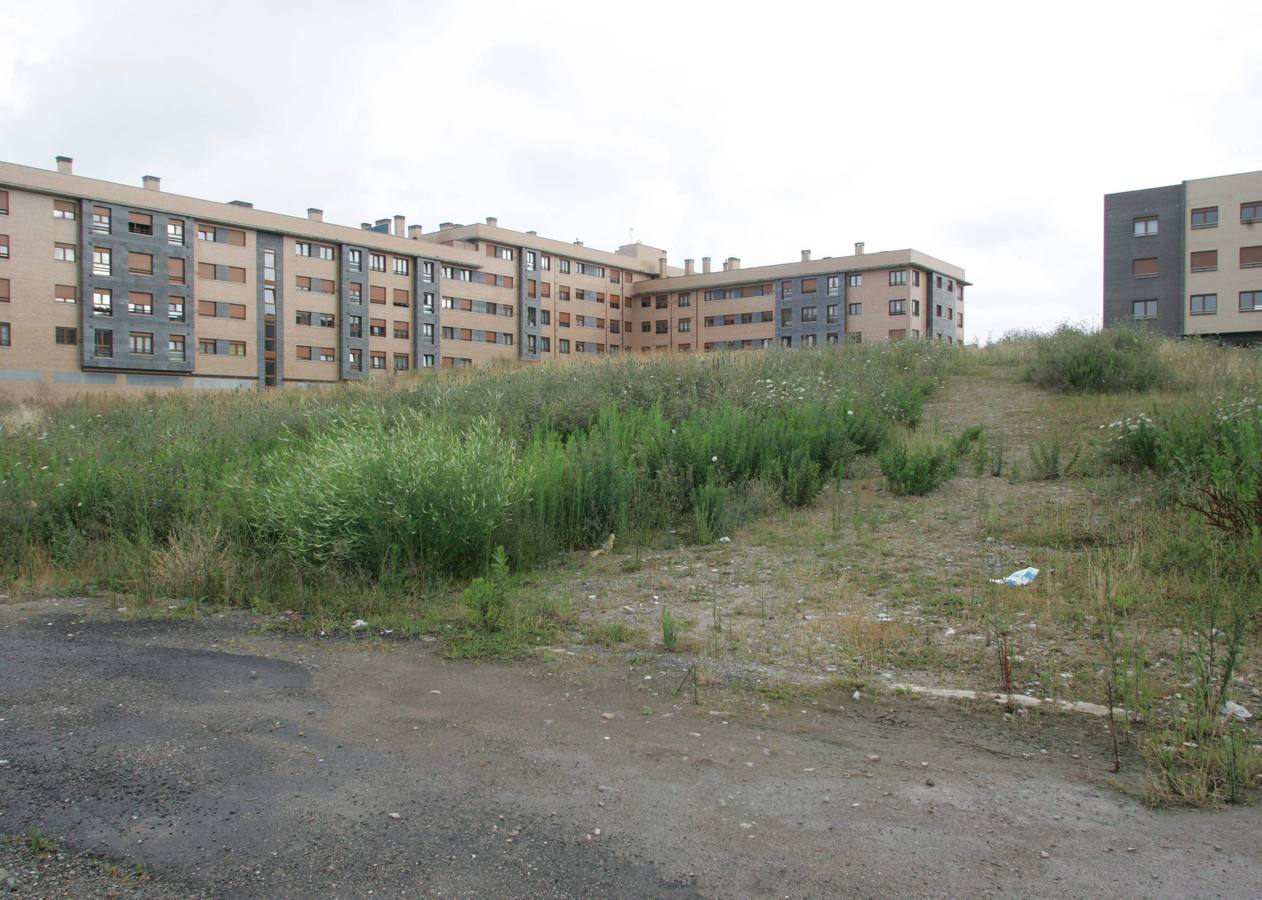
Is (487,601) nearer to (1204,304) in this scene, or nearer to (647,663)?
(647,663)

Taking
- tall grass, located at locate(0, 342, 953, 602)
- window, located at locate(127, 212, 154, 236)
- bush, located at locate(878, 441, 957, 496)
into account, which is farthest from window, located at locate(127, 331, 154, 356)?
bush, located at locate(878, 441, 957, 496)

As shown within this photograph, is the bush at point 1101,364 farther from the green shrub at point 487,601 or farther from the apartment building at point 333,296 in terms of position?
the apartment building at point 333,296

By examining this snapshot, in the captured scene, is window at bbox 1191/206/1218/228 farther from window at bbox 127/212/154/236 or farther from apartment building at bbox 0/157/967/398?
window at bbox 127/212/154/236

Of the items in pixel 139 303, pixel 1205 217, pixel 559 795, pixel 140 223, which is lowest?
pixel 559 795

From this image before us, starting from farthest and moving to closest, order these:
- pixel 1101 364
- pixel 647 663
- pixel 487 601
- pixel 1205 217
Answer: pixel 1205 217 < pixel 1101 364 < pixel 487 601 < pixel 647 663

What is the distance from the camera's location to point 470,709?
4926 millimetres

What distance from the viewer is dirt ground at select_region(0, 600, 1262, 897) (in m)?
Result: 3.05

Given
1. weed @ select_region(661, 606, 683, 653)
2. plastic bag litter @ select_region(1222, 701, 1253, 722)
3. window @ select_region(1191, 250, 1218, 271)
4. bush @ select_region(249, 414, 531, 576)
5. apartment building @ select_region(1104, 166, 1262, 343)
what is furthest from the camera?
window @ select_region(1191, 250, 1218, 271)

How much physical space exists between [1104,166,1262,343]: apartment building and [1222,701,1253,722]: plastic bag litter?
53859mm

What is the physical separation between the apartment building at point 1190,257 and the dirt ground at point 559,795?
55164mm

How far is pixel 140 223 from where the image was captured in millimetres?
57156

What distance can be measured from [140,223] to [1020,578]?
64.1 meters

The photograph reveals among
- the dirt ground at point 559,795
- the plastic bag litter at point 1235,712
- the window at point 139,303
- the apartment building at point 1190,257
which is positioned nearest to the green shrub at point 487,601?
the dirt ground at point 559,795

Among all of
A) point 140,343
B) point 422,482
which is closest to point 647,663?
point 422,482
